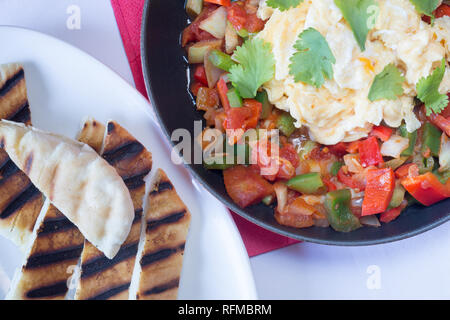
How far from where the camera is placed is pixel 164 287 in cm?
254

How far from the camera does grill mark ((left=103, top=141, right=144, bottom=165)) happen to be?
2580 millimetres

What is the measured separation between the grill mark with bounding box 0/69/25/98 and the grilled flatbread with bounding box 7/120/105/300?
451mm

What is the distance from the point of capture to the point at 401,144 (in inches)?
100

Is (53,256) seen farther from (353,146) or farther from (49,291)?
(353,146)

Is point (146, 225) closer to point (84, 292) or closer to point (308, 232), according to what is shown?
point (84, 292)

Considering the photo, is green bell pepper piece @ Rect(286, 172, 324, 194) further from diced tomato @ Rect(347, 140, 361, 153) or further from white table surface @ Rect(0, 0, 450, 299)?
white table surface @ Rect(0, 0, 450, 299)

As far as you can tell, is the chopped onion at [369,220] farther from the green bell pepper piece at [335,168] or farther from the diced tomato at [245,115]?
the diced tomato at [245,115]

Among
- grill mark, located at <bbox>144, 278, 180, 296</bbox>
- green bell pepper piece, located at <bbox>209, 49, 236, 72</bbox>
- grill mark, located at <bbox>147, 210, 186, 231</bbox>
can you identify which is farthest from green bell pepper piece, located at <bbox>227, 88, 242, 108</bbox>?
grill mark, located at <bbox>144, 278, 180, 296</bbox>

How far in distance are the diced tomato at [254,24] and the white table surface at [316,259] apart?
84 cm

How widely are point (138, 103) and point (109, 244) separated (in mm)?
808

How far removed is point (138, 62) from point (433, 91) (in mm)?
1745

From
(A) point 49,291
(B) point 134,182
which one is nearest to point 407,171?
(B) point 134,182

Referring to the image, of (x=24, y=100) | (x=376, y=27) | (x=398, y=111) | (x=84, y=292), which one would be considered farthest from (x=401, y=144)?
(x=24, y=100)

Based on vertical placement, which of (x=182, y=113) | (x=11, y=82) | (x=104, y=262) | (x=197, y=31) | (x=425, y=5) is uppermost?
(x=425, y=5)
